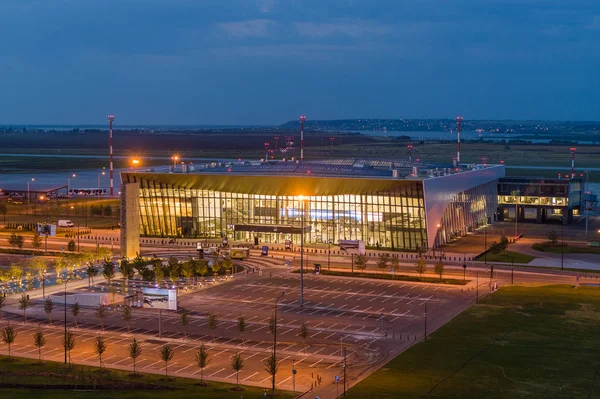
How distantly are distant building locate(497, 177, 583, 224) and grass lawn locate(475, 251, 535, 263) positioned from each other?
98.5 ft

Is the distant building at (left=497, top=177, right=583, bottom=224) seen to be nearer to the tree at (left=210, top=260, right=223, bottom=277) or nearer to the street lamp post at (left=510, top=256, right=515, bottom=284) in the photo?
the street lamp post at (left=510, top=256, right=515, bottom=284)

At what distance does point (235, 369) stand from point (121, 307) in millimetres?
23080

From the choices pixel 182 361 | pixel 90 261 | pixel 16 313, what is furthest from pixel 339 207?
pixel 182 361

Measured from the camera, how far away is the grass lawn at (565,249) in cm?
10231

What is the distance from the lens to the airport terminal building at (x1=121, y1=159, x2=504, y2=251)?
346 ft

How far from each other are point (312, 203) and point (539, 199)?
4150cm

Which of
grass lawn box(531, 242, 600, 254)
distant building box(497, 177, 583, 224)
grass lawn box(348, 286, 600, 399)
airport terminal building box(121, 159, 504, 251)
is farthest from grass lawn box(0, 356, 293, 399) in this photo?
distant building box(497, 177, 583, 224)

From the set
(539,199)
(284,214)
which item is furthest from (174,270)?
(539,199)

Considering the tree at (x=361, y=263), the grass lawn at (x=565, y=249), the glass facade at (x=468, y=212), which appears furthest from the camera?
the glass facade at (x=468, y=212)

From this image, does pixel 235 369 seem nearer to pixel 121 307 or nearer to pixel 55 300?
pixel 121 307

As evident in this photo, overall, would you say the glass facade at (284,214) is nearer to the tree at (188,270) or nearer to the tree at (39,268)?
the tree at (188,270)

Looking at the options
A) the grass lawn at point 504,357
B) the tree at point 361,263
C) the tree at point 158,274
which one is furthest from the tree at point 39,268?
the grass lawn at point 504,357

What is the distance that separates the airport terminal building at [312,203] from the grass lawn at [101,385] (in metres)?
50.3

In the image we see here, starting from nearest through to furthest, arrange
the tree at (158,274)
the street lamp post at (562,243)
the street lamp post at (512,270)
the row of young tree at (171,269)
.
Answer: the tree at (158,274) → the row of young tree at (171,269) → the street lamp post at (512,270) → the street lamp post at (562,243)
